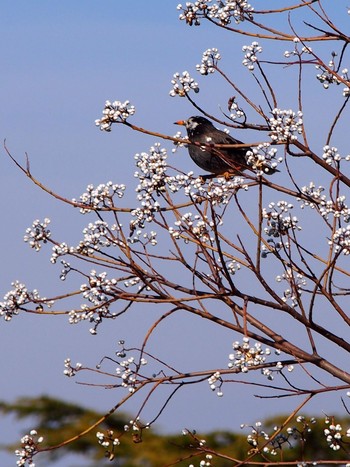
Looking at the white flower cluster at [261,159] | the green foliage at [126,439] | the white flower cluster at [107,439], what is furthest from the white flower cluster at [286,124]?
the green foliage at [126,439]

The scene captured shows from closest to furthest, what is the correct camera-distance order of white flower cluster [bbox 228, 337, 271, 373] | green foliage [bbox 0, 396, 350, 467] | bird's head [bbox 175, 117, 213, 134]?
white flower cluster [bbox 228, 337, 271, 373]
bird's head [bbox 175, 117, 213, 134]
green foliage [bbox 0, 396, 350, 467]

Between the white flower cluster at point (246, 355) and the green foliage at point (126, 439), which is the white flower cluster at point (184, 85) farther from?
the green foliage at point (126, 439)

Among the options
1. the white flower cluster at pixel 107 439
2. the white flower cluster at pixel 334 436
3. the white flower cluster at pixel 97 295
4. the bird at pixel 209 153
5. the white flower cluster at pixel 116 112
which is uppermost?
the bird at pixel 209 153

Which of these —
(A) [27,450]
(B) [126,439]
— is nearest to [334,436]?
(A) [27,450]

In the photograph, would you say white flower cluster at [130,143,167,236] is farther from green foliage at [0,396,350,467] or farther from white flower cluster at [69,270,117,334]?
green foliage at [0,396,350,467]

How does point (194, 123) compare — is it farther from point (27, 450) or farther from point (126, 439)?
point (126, 439)

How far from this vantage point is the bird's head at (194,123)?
7697 mm

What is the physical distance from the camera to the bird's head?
7697mm

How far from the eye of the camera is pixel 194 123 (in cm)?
775

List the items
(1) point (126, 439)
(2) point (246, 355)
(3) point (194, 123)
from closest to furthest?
(2) point (246, 355)
(3) point (194, 123)
(1) point (126, 439)

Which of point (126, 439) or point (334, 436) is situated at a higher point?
point (126, 439)

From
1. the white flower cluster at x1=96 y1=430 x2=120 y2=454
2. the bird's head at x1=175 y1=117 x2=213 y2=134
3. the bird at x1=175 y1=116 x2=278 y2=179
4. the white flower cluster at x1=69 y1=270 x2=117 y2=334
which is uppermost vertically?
the bird's head at x1=175 y1=117 x2=213 y2=134

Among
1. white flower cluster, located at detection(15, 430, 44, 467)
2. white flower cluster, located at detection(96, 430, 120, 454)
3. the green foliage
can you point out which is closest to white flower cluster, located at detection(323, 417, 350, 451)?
white flower cluster, located at detection(96, 430, 120, 454)

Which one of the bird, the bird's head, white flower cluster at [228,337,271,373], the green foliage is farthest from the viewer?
the green foliage
